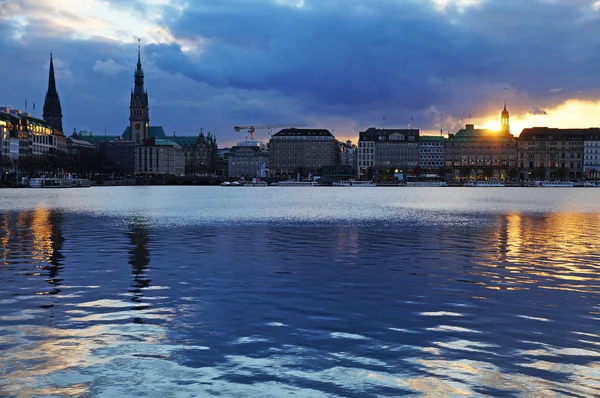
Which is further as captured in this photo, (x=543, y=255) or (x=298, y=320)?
(x=543, y=255)

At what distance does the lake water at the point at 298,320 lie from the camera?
10.7m

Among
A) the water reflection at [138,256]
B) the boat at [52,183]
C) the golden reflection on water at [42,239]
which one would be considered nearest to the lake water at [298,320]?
the water reflection at [138,256]

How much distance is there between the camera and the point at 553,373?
Result: 36.1 feet

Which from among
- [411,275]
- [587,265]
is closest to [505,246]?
[587,265]

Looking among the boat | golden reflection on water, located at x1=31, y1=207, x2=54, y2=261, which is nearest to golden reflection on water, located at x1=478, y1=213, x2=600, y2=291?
golden reflection on water, located at x1=31, y1=207, x2=54, y2=261

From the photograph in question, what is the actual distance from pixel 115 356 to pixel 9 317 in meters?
4.59

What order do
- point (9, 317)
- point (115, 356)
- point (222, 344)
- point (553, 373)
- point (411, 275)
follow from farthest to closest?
1. point (411, 275)
2. point (9, 317)
3. point (222, 344)
4. point (115, 356)
5. point (553, 373)

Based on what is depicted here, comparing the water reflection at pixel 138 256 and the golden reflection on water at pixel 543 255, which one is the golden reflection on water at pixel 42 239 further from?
the golden reflection on water at pixel 543 255

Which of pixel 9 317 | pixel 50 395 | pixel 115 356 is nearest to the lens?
pixel 50 395

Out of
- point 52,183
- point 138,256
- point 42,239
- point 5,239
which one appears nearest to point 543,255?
point 138,256

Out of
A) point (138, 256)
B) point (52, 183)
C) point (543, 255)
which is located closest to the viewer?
point (138, 256)

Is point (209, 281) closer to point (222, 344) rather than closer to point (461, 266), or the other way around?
point (222, 344)

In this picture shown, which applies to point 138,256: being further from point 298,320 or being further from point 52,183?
point 52,183

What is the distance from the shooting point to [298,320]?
49.3 feet
